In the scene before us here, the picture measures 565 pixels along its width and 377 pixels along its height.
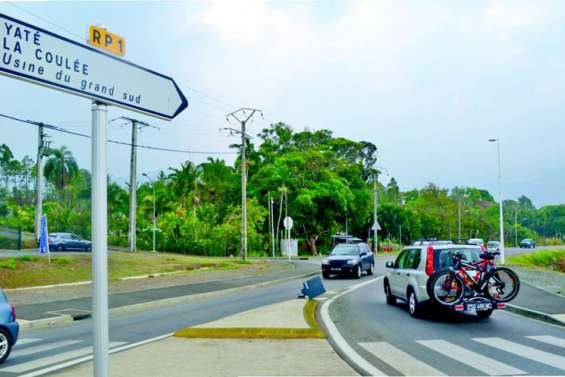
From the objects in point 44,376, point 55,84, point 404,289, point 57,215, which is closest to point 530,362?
point 404,289

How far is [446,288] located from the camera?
12.2 metres

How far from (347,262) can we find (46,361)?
64.2 feet

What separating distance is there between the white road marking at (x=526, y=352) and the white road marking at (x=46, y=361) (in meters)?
7.05

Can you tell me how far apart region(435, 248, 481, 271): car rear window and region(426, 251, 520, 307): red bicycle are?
48 cm

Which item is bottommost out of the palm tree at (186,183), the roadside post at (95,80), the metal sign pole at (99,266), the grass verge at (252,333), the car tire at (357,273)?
the car tire at (357,273)

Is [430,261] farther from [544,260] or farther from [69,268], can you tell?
[544,260]

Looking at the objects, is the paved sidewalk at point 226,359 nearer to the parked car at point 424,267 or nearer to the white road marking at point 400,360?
the white road marking at point 400,360

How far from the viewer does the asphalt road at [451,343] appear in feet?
26.3

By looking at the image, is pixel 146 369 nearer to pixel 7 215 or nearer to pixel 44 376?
pixel 44 376

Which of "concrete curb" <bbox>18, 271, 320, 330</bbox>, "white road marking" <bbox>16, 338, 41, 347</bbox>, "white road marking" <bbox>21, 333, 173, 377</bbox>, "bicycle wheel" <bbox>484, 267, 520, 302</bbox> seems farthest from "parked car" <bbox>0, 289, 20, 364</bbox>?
A: "bicycle wheel" <bbox>484, 267, 520, 302</bbox>

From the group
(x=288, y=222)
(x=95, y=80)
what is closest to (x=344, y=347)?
(x=95, y=80)

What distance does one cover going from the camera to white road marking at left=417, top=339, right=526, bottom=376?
25.5ft

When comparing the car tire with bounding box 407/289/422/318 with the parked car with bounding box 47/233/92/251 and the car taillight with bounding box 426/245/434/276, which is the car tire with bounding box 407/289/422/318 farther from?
the parked car with bounding box 47/233/92/251

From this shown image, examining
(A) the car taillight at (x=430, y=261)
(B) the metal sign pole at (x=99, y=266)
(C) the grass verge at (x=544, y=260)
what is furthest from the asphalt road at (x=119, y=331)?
(C) the grass verge at (x=544, y=260)
